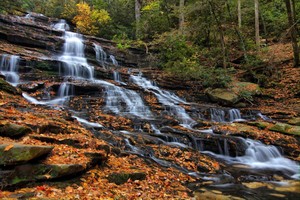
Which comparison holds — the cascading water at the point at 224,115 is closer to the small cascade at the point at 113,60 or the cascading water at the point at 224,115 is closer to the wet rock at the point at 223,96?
the wet rock at the point at 223,96

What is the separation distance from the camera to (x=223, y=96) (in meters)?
15.1

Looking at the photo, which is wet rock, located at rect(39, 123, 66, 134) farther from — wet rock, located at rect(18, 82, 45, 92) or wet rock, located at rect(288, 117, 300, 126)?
wet rock, located at rect(288, 117, 300, 126)

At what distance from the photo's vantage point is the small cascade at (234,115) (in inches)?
507

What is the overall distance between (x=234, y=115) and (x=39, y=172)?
1045 centimetres

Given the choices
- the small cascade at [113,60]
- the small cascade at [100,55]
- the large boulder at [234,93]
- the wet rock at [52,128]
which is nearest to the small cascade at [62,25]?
the small cascade at [100,55]

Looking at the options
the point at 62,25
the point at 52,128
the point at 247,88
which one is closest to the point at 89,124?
the point at 52,128

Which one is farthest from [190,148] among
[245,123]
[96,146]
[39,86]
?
[39,86]

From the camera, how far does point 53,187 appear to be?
14.8 ft

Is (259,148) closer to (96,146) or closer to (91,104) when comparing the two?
(96,146)

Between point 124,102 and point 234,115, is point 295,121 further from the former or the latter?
point 124,102

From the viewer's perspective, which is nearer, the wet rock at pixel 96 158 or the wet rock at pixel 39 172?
the wet rock at pixel 39 172

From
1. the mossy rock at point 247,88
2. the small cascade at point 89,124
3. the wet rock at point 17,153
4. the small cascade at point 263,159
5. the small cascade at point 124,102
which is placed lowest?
the small cascade at point 263,159

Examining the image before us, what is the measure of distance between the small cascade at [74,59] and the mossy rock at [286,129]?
34.4 ft

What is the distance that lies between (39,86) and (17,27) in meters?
8.56
